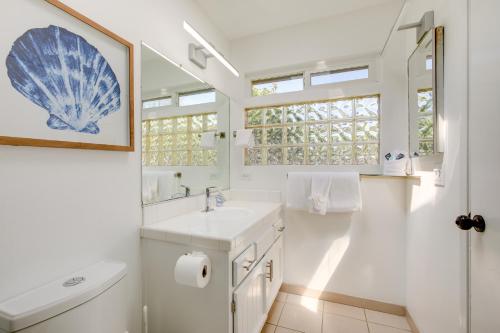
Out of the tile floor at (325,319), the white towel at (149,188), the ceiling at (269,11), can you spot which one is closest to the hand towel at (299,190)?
the tile floor at (325,319)

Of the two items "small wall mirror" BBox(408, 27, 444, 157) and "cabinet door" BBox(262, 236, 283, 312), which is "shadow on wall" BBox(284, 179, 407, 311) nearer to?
"cabinet door" BBox(262, 236, 283, 312)

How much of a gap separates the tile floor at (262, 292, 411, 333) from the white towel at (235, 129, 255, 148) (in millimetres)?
1466

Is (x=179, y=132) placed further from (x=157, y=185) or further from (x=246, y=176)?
(x=246, y=176)

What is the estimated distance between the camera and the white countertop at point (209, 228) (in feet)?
3.48

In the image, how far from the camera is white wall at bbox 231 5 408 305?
1799 mm

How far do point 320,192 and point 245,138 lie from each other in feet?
2.86

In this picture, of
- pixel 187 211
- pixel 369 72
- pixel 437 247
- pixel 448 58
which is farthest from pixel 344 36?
pixel 187 211

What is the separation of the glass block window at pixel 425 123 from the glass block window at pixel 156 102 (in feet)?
5.41

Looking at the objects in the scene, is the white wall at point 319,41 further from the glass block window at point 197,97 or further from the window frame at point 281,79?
the glass block window at point 197,97

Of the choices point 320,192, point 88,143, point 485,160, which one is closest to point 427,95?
point 485,160

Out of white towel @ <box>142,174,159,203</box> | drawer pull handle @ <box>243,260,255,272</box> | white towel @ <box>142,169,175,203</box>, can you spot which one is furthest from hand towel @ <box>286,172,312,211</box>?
white towel @ <box>142,174,159,203</box>

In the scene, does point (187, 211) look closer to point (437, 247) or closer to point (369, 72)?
point (437, 247)

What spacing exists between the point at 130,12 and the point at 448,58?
1.73 metres

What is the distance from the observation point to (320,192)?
5.92ft
